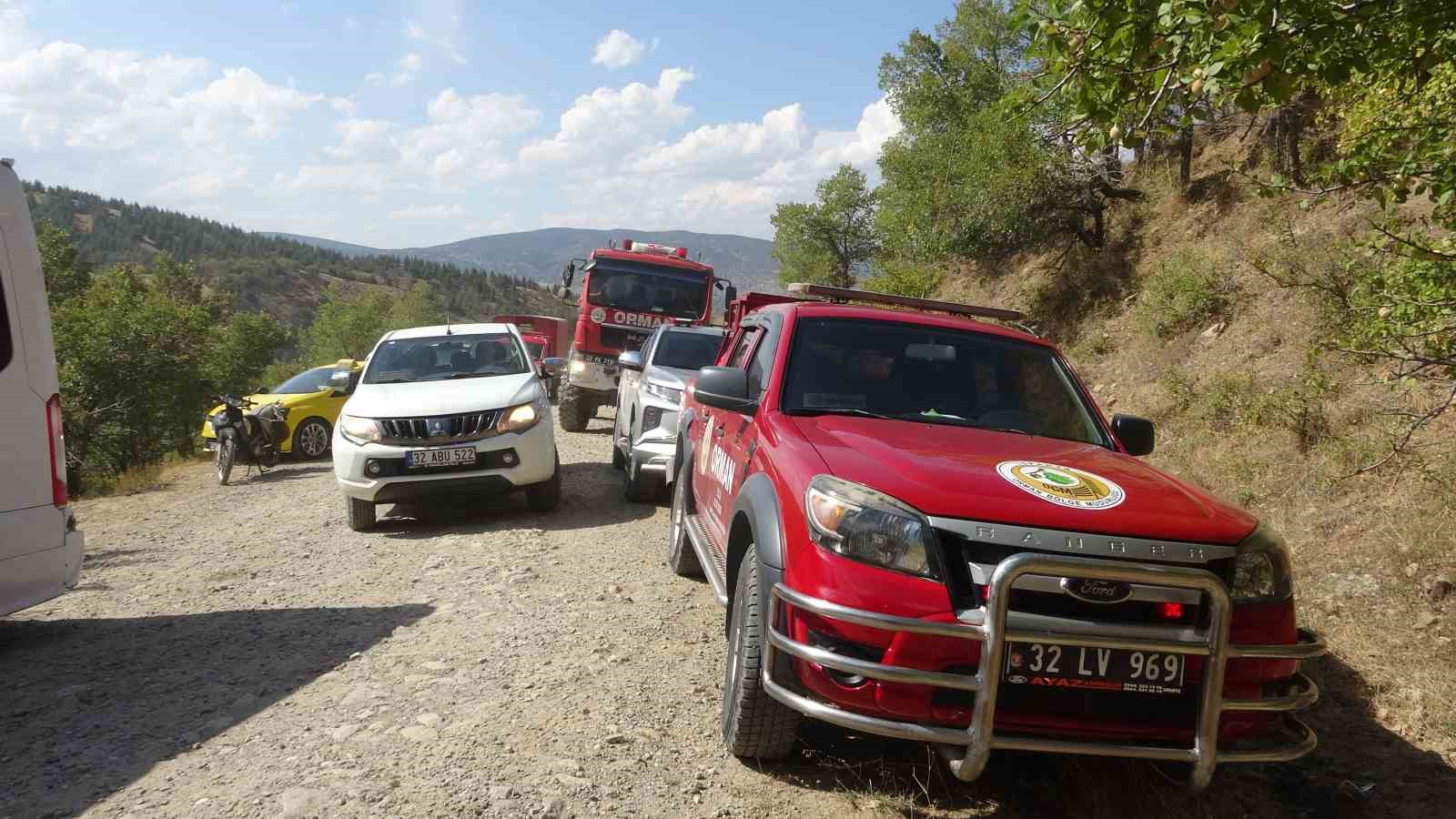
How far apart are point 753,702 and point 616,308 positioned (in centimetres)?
1478

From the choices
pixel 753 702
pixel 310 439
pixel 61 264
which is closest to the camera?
pixel 753 702

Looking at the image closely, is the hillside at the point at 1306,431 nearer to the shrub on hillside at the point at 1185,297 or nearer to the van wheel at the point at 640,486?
the shrub on hillside at the point at 1185,297

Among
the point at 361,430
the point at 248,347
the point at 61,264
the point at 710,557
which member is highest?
the point at 61,264

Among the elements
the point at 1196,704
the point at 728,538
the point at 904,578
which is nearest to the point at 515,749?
the point at 728,538

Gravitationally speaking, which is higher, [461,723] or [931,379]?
[931,379]

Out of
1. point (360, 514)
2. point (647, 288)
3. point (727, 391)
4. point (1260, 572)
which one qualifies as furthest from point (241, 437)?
point (1260, 572)

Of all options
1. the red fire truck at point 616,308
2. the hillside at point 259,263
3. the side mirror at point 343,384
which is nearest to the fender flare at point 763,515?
the side mirror at point 343,384

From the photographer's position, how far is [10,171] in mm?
4793

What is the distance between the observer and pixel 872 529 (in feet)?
9.46

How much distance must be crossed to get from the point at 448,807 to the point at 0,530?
2.88 metres

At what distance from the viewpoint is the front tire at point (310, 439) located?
16.1 m

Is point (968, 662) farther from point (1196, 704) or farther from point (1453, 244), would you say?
point (1453, 244)

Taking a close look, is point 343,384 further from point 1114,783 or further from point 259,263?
point 259,263

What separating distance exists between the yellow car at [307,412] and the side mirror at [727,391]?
13145 mm
